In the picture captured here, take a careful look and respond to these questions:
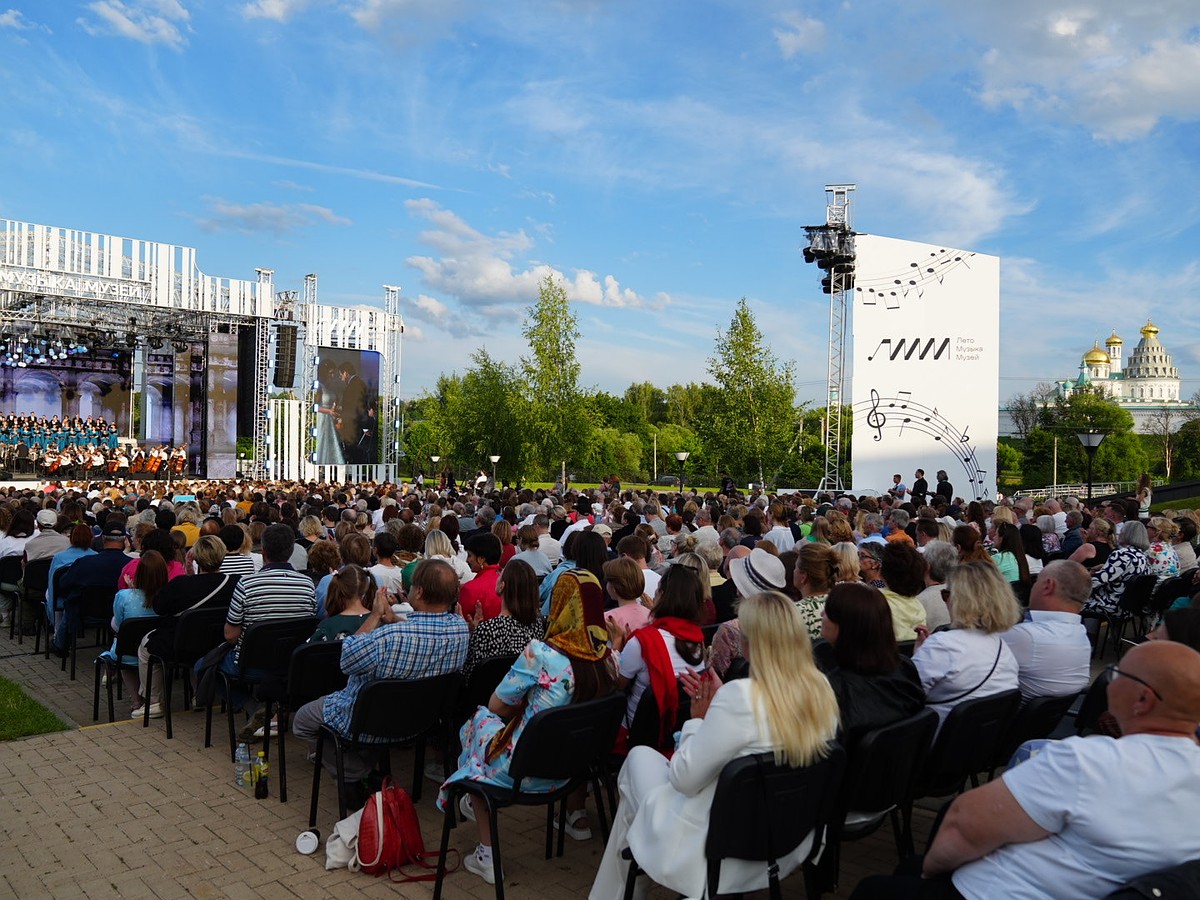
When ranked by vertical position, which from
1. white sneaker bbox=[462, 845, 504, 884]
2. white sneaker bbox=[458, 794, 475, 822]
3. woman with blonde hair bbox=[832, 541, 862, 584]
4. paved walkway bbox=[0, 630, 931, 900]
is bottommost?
paved walkway bbox=[0, 630, 931, 900]

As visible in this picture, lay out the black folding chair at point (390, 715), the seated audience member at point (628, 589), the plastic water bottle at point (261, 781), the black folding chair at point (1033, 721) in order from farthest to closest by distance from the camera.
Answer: the plastic water bottle at point (261, 781)
the seated audience member at point (628, 589)
the black folding chair at point (390, 715)
the black folding chair at point (1033, 721)

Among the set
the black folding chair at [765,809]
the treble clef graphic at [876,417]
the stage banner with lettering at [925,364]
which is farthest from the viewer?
the treble clef graphic at [876,417]

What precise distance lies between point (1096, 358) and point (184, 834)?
153 metres

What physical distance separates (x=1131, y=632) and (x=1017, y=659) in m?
7.81

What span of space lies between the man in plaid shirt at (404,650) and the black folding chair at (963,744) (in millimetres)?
2184

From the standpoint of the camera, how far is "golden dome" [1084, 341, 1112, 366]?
5315 inches

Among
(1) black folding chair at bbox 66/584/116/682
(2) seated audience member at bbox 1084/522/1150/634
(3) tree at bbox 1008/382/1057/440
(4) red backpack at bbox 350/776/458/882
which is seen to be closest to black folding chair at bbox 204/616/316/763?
(4) red backpack at bbox 350/776/458/882

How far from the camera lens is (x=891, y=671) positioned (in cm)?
334

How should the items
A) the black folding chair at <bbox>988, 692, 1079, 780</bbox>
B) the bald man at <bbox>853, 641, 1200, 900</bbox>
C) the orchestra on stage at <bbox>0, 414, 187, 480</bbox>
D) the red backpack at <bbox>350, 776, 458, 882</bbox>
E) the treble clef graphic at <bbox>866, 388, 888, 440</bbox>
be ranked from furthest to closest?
the orchestra on stage at <bbox>0, 414, 187, 480</bbox> → the treble clef graphic at <bbox>866, 388, 888, 440</bbox> → the red backpack at <bbox>350, 776, 458, 882</bbox> → the black folding chair at <bbox>988, 692, 1079, 780</bbox> → the bald man at <bbox>853, 641, 1200, 900</bbox>

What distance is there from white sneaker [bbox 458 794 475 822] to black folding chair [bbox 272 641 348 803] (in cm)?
96

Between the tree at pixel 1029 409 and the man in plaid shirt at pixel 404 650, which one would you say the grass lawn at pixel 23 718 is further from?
the tree at pixel 1029 409

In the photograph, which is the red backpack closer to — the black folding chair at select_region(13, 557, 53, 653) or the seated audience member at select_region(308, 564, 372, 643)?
the seated audience member at select_region(308, 564, 372, 643)

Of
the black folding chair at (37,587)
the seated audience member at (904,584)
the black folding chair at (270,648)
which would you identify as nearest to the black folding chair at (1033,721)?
the seated audience member at (904,584)

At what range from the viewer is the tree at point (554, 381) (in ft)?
106
